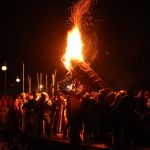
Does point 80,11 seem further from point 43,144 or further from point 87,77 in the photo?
point 43,144

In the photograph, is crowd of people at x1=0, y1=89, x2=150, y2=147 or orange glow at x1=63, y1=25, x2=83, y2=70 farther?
orange glow at x1=63, y1=25, x2=83, y2=70

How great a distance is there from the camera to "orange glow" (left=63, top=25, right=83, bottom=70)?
51.1ft

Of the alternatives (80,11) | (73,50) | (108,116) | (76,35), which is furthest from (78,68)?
(80,11)

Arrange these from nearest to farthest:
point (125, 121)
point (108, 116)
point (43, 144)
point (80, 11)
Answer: point (125, 121) < point (108, 116) < point (43, 144) < point (80, 11)

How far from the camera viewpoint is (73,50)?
52.3 ft

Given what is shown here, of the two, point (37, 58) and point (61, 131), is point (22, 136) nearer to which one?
point (61, 131)

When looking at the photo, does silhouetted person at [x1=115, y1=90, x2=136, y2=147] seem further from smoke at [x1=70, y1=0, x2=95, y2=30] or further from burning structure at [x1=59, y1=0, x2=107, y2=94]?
smoke at [x1=70, y1=0, x2=95, y2=30]

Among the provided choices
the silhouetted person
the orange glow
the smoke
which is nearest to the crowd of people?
the silhouetted person

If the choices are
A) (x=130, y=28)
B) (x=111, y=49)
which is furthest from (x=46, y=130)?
(x=130, y=28)

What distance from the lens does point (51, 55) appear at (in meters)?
60.2

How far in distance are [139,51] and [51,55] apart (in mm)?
22378

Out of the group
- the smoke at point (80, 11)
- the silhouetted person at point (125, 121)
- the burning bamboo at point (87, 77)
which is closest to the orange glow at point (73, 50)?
the burning bamboo at point (87, 77)

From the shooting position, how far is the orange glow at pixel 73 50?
15.6 metres

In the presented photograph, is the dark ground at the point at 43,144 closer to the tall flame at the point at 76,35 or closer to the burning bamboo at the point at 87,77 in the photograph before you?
the burning bamboo at the point at 87,77
